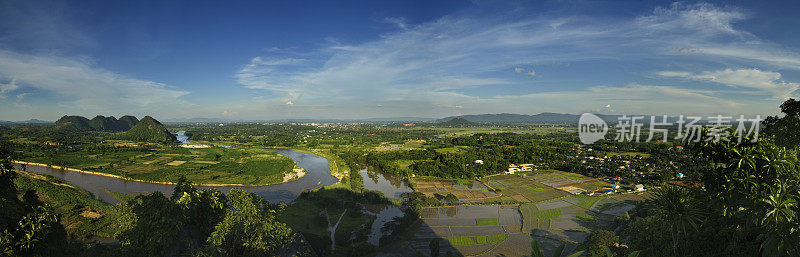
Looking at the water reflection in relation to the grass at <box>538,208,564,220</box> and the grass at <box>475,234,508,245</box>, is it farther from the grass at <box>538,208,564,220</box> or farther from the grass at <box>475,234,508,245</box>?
the grass at <box>538,208,564,220</box>

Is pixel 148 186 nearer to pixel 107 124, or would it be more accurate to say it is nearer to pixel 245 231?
pixel 245 231

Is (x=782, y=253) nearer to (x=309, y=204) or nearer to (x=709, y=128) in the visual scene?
(x=709, y=128)

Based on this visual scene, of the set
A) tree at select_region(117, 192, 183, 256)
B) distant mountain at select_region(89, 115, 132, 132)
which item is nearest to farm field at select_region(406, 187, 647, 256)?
tree at select_region(117, 192, 183, 256)

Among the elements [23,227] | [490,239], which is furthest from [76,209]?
[490,239]

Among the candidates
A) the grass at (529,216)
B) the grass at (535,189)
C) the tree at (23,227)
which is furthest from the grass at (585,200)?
the tree at (23,227)

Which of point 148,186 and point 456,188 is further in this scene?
point 456,188

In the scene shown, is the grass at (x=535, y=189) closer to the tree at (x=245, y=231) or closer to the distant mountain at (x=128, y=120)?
the tree at (x=245, y=231)
